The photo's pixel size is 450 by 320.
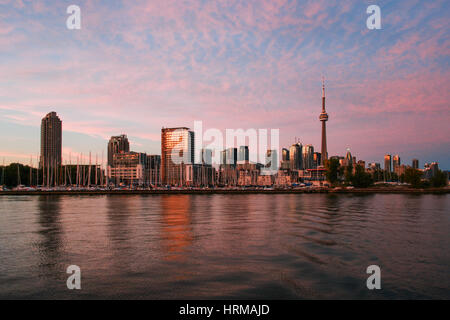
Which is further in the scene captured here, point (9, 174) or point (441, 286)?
point (9, 174)

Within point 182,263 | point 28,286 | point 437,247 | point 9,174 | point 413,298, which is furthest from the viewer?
point 9,174

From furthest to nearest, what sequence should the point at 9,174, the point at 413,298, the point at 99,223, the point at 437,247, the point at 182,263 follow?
the point at 9,174, the point at 99,223, the point at 437,247, the point at 182,263, the point at 413,298

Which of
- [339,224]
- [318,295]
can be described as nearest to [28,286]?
[318,295]

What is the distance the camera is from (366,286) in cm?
1958

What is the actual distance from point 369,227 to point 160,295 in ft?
109

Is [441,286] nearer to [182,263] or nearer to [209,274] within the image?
[209,274]

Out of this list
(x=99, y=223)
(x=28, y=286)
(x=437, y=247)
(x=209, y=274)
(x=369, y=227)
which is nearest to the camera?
(x=28, y=286)

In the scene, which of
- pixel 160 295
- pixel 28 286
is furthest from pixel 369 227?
pixel 28 286

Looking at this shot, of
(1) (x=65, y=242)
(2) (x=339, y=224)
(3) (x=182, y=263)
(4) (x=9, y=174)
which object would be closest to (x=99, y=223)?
(1) (x=65, y=242)

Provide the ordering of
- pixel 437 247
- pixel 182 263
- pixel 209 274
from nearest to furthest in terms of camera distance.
A: 1. pixel 209 274
2. pixel 182 263
3. pixel 437 247

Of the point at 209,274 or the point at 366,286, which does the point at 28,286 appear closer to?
the point at 209,274

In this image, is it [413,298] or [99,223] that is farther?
[99,223]

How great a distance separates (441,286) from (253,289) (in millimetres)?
10898

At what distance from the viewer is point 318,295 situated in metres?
18.0
